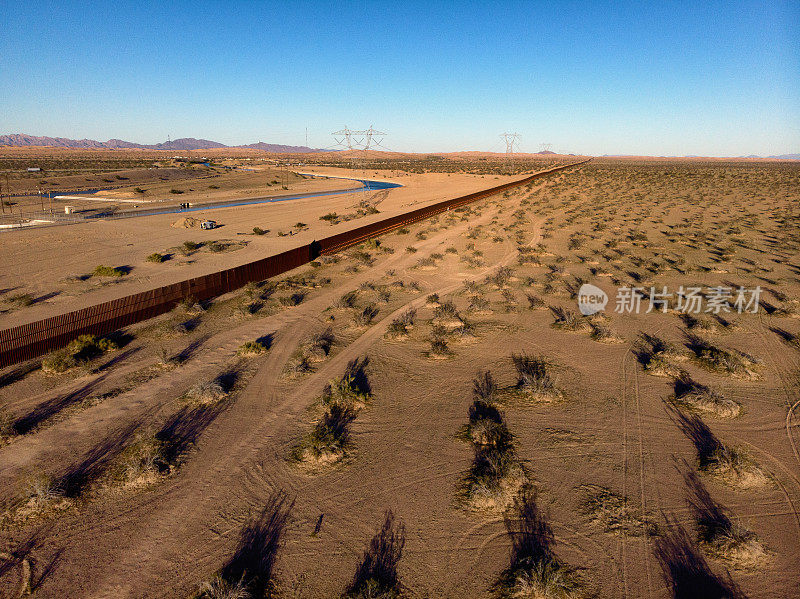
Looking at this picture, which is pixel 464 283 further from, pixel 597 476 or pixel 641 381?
pixel 597 476

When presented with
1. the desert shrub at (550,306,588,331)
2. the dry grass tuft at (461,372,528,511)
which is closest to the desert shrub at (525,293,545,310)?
the desert shrub at (550,306,588,331)

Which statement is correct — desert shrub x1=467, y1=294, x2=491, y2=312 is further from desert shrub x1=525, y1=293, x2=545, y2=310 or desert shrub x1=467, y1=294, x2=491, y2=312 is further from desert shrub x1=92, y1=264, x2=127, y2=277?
desert shrub x1=92, y1=264, x2=127, y2=277

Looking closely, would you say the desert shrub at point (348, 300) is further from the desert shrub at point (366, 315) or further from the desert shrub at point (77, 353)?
the desert shrub at point (77, 353)

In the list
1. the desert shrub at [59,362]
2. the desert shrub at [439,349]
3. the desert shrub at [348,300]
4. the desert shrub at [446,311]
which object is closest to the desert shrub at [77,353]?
the desert shrub at [59,362]

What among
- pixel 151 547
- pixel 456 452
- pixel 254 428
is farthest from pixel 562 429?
pixel 151 547

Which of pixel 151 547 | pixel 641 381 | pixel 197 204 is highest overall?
pixel 197 204

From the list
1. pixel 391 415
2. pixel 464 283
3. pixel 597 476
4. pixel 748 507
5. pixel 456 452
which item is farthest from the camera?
pixel 464 283
